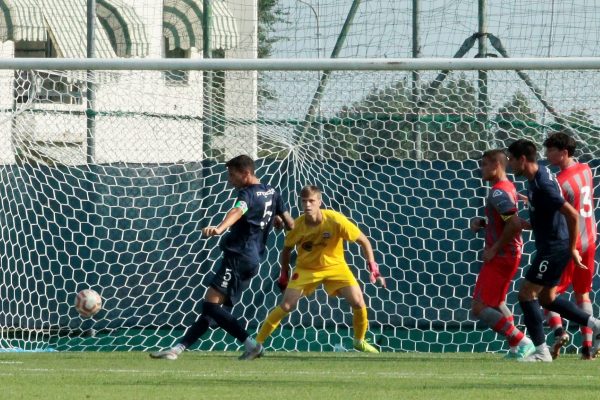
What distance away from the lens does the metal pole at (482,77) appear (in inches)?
480

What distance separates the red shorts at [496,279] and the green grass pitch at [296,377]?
1.66 feet

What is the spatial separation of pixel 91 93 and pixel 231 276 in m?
3.02

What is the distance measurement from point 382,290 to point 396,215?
0.76 meters

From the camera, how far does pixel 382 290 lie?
1306cm

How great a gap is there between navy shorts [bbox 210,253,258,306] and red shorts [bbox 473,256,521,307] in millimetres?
1951

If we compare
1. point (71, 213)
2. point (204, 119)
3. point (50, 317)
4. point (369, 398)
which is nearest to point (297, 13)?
point (204, 119)

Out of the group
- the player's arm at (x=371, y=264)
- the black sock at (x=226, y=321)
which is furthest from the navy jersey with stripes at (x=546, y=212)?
the black sock at (x=226, y=321)

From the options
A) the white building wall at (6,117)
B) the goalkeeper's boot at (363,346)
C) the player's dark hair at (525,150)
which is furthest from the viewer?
the white building wall at (6,117)

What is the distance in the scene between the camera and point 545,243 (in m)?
10.4

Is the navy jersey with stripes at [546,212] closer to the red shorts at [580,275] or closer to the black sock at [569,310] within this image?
the black sock at [569,310]

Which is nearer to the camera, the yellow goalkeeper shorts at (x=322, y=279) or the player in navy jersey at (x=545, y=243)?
the player in navy jersey at (x=545, y=243)

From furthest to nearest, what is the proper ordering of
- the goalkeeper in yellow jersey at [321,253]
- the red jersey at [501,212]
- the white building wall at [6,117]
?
1. the white building wall at [6,117]
2. the goalkeeper in yellow jersey at [321,253]
3. the red jersey at [501,212]

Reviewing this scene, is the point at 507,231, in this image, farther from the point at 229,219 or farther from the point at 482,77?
the point at 482,77

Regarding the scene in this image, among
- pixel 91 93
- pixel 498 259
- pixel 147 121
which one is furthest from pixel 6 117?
pixel 498 259
